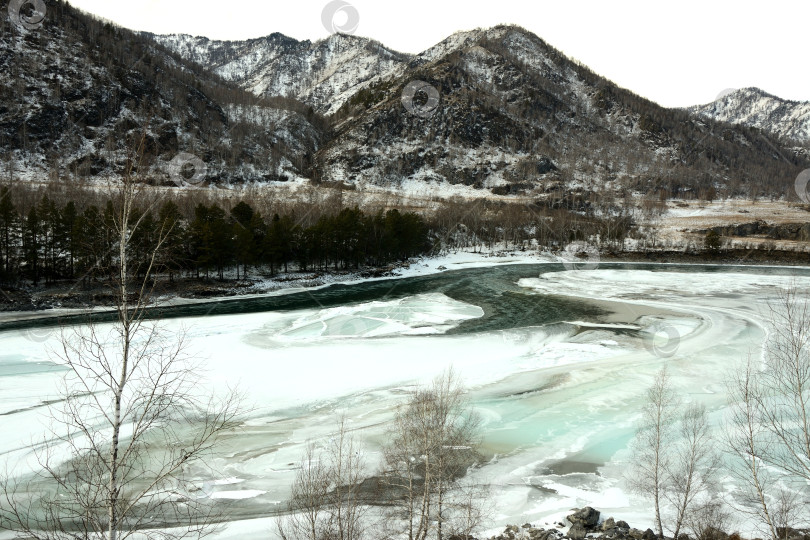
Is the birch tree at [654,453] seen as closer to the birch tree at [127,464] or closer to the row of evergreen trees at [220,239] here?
the birch tree at [127,464]

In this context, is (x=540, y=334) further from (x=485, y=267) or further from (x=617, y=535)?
(x=485, y=267)

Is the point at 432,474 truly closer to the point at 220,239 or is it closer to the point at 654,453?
the point at 654,453

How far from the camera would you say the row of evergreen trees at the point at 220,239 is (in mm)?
45625

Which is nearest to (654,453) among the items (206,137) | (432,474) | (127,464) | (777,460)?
(777,460)

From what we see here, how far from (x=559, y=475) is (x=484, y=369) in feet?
35.4

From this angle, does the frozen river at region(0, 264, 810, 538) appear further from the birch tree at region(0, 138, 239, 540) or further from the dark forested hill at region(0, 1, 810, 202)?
the dark forested hill at region(0, 1, 810, 202)

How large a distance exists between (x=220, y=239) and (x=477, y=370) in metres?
38.9

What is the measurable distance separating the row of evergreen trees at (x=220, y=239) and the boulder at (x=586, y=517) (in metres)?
30.7

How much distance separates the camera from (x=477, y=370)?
2678 cm

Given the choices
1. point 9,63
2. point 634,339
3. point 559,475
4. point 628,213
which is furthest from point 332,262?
point 9,63

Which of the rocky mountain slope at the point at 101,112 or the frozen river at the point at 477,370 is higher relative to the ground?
the rocky mountain slope at the point at 101,112

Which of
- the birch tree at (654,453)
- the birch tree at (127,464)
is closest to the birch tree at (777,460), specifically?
the birch tree at (654,453)

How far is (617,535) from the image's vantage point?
498 inches

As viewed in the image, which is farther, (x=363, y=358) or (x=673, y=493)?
(x=363, y=358)
